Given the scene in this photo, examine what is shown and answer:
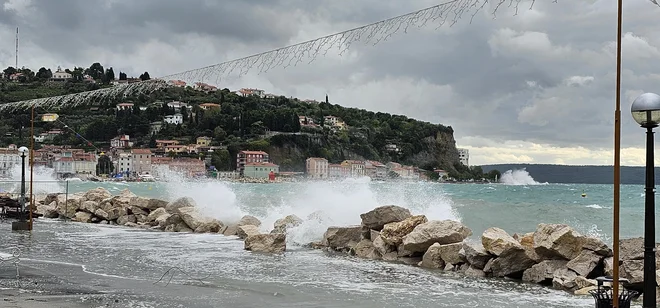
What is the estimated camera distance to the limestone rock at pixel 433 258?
13969 mm

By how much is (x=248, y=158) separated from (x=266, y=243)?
71367 mm

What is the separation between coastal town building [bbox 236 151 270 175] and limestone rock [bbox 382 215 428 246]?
232ft

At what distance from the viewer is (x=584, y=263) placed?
11.6 meters

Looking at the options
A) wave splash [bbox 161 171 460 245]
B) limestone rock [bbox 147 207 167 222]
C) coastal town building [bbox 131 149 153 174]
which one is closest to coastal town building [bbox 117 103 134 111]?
coastal town building [bbox 131 149 153 174]

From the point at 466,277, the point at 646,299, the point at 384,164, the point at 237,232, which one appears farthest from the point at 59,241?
the point at 384,164

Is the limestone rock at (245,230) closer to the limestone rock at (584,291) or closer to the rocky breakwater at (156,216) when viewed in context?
the rocky breakwater at (156,216)

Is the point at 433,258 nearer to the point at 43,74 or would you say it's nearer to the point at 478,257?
the point at 478,257

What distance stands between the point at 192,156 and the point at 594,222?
66.1 m

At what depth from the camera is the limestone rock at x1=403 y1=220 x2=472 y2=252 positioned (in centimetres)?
1468

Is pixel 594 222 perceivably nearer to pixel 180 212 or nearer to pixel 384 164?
pixel 180 212

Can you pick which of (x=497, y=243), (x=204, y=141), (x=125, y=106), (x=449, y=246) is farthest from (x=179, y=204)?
(x=204, y=141)

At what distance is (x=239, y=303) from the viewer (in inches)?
366

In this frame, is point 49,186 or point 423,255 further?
point 49,186

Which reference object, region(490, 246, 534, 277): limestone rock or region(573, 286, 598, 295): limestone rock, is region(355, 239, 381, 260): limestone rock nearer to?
region(490, 246, 534, 277): limestone rock
